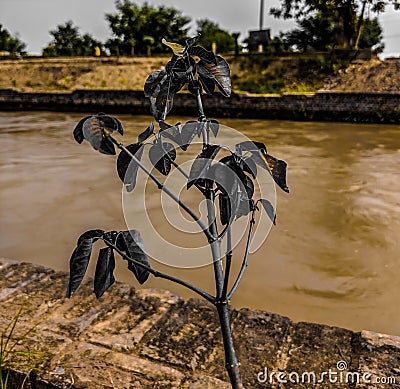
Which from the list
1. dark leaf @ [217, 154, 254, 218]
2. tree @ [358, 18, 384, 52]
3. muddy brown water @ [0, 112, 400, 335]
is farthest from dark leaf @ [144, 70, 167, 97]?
tree @ [358, 18, 384, 52]

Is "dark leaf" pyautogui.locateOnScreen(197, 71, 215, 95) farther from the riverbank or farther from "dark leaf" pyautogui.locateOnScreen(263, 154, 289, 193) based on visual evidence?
the riverbank

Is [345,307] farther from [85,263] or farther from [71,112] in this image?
[71,112]

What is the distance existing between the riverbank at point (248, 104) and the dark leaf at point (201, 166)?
11.2m

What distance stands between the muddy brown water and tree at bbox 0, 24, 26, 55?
1088 inches

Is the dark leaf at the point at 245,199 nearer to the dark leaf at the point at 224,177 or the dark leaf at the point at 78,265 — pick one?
the dark leaf at the point at 224,177

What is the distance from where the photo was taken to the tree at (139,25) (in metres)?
28.0

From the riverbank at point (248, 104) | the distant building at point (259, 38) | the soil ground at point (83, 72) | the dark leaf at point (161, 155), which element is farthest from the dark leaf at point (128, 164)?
the distant building at point (259, 38)

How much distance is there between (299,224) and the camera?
4238mm

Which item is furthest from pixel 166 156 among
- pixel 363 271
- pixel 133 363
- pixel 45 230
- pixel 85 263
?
pixel 45 230

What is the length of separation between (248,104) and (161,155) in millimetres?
12224

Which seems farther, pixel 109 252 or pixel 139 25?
pixel 139 25

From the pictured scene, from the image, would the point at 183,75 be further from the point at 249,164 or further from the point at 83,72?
the point at 83,72

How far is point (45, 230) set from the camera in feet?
13.5

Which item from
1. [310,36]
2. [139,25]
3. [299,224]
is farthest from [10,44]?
[299,224]
